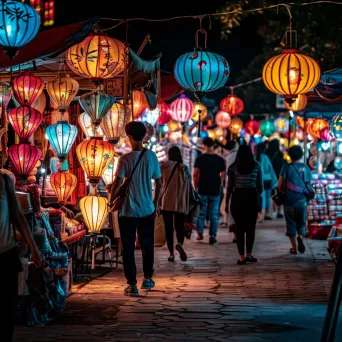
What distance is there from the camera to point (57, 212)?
10.8 metres

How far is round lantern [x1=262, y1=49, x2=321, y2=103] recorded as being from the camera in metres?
13.5

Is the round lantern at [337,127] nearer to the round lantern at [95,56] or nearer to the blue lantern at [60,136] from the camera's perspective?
the round lantern at [95,56]

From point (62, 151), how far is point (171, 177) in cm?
299

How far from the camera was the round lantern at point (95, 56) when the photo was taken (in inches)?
483

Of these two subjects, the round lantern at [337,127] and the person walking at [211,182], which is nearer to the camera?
the round lantern at [337,127]

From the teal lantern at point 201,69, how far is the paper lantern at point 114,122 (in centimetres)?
107

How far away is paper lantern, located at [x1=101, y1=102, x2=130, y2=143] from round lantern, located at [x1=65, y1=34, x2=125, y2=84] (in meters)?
1.36

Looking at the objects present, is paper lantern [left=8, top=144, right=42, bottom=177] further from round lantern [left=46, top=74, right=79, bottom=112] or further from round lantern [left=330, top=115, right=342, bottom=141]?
round lantern [left=330, top=115, right=342, bottom=141]

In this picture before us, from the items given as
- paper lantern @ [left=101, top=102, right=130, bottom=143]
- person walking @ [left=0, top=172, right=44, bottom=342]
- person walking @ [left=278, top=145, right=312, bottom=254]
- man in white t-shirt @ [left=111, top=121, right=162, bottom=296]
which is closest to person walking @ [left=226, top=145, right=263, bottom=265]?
person walking @ [left=278, top=145, right=312, bottom=254]

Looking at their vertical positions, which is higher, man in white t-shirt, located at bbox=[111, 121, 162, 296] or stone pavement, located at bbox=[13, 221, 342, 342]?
man in white t-shirt, located at bbox=[111, 121, 162, 296]

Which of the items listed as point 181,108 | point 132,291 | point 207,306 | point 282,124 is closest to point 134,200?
point 132,291

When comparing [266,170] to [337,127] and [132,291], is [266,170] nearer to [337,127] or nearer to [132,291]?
[337,127]

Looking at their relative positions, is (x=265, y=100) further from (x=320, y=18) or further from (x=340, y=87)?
(x=340, y=87)

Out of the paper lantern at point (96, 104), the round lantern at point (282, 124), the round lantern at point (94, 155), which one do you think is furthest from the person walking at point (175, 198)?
the round lantern at point (282, 124)
